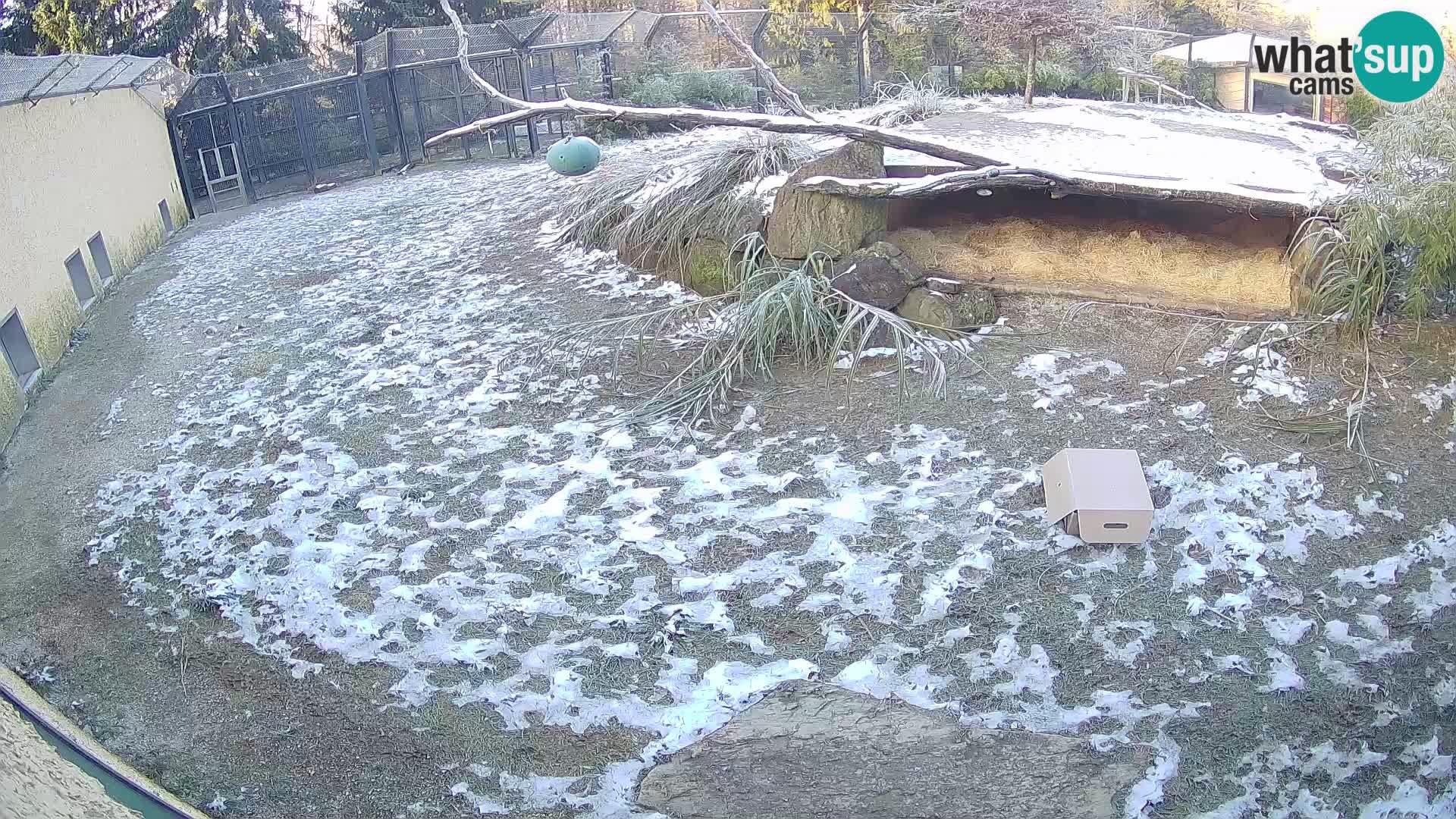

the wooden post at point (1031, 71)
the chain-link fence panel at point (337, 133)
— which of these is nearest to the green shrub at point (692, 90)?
the chain-link fence panel at point (337, 133)

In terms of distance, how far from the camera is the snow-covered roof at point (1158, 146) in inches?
176

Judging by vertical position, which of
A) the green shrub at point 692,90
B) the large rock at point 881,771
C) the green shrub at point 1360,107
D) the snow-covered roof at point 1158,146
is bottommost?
the large rock at point 881,771

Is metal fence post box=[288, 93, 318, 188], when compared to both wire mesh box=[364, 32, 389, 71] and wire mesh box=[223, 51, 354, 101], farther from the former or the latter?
wire mesh box=[364, 32, 389, 71]

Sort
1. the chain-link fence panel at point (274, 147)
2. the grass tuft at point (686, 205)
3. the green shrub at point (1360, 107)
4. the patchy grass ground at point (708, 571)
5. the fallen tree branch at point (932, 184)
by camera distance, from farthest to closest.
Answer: the chain-link fence panel at point (274, 147)
the green shrub at point (1360, 107)
the grass tuft at point (686, 205)
the fallen tree branch at point (932, 184)
the patchy grass ground at point (708, 571)

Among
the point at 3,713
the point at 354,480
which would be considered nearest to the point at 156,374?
the point at 354,480

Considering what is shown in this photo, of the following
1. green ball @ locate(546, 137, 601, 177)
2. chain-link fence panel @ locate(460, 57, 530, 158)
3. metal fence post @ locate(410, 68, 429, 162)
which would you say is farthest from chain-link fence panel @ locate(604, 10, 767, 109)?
green ball @ locate(546, 137, 601, 177)

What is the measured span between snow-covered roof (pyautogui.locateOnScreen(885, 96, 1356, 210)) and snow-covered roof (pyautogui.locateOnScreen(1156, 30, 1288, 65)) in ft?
16.6

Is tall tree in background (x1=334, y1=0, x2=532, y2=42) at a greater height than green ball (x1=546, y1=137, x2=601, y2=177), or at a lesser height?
greater

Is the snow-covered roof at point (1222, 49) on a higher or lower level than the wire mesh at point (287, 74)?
lower

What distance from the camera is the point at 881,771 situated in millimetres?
2559

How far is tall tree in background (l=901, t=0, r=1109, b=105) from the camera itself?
11352 mm

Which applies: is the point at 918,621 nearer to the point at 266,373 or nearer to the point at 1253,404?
the point at 1253,404

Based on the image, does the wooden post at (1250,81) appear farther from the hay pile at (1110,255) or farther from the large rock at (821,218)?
the large rock at (821,218)

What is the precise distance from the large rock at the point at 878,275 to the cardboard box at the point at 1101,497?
166cm
